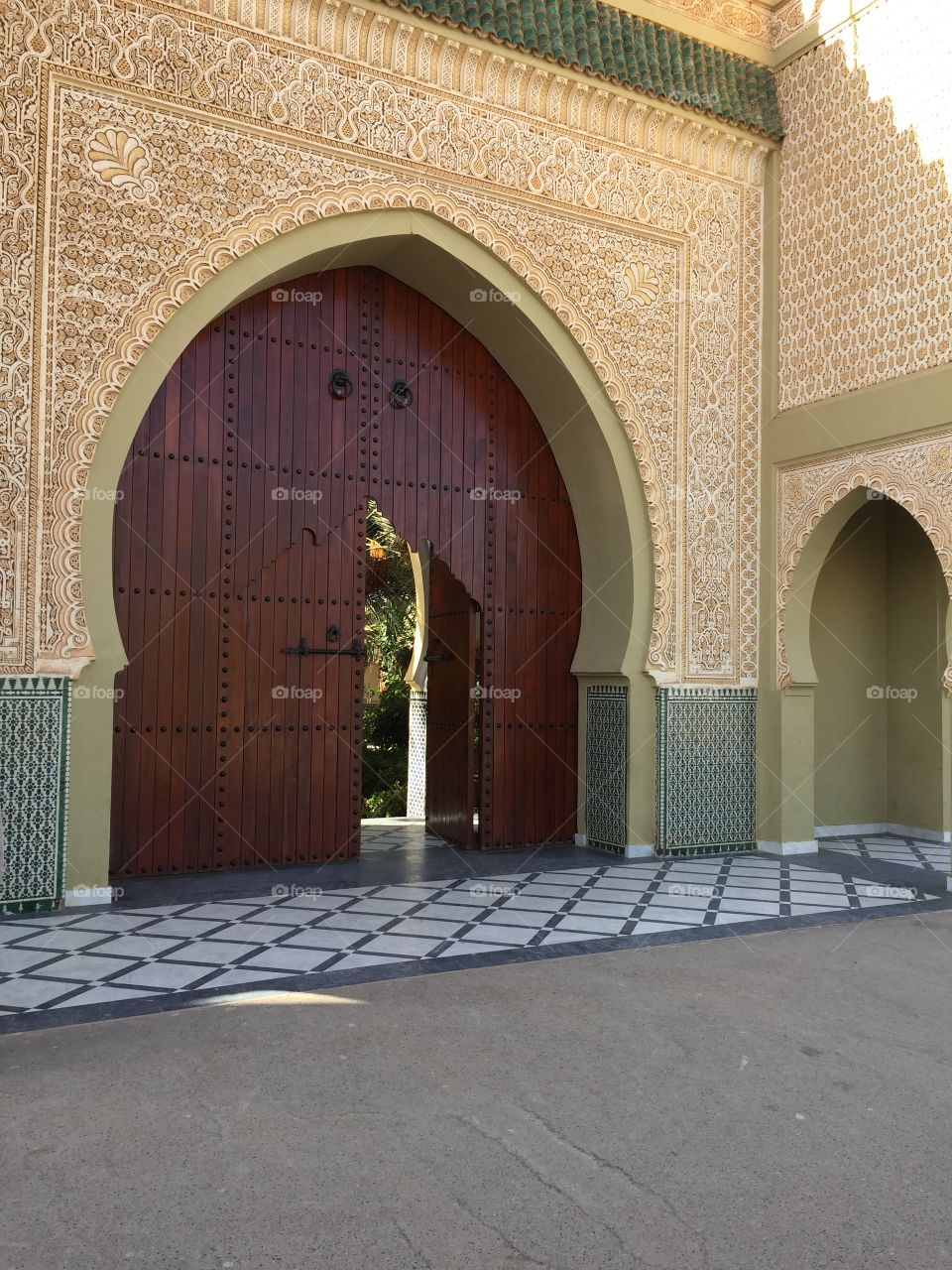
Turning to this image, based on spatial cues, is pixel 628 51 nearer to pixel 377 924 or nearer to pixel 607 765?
pixel 607 765

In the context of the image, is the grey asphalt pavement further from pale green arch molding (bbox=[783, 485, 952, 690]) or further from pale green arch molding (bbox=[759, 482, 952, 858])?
pale green arch molding (bbox=[783, 485, 952, 690])

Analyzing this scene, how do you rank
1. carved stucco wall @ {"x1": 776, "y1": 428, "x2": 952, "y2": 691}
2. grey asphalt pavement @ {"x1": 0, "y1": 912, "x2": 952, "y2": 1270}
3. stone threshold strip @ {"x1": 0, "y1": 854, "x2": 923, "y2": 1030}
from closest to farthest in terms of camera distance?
grey asphalt pavement @ {"x1": 0, "y1": 912, "x2": 952, "y2": 1270} → stone threshold strip @ {"x1": 0, "y1": 854, "x2": 923, "y2": 1030} → carved stucco wall @ {"x1": 776, "y1": 428, "x2": 952, "y2": 691}

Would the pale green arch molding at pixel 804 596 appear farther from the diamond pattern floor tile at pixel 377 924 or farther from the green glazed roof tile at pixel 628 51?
the green glazed roof tile at pixel 628 51

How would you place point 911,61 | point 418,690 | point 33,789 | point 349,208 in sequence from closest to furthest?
1. point 33,789
2. point 349,208
3. point 911,61
4. point 418,690

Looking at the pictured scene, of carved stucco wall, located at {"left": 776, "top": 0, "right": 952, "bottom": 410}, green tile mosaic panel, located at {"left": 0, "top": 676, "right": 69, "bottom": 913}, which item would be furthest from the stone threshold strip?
carved stucco wall, located at {"left": 776, "top": 0, "right": 952, "bottom": 410}

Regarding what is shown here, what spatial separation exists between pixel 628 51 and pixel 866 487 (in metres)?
2.66

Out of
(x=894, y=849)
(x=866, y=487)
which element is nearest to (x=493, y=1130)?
(x=866, y=487)

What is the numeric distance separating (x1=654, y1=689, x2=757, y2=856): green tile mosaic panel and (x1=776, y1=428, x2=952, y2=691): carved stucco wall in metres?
0.37

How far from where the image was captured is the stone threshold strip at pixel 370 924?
3332 millimetres

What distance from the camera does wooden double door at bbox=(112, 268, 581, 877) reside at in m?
4.95

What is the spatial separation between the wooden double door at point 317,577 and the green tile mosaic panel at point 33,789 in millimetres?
549

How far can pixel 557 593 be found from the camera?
A: 609cm

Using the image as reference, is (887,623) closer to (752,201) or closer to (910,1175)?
(752,201)

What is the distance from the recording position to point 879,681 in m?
6.78
